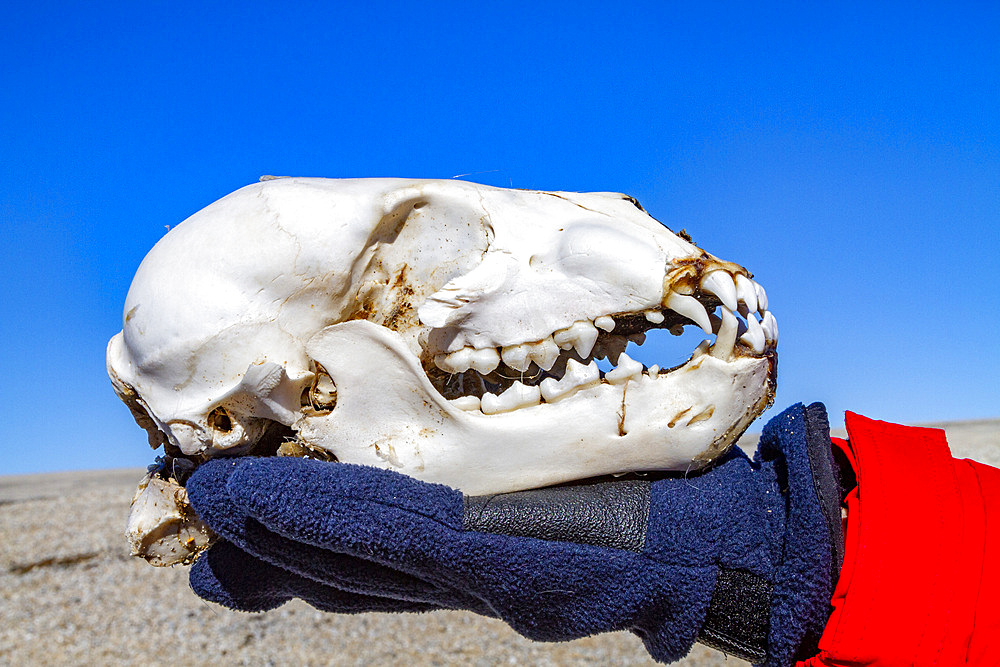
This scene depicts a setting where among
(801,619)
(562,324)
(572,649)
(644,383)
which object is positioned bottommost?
(572,649)

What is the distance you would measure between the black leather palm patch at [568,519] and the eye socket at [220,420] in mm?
622

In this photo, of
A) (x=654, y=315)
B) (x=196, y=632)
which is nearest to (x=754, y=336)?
(x=654, y=315)

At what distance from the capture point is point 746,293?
1596 millimetres

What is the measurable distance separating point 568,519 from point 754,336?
561 mm

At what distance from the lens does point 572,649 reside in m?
5.98

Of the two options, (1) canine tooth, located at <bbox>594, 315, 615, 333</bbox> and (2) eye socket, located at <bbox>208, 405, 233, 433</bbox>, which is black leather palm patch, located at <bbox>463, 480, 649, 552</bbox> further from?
(2) eye socket, located at <bbox>208, 405, 233, 433</bbox>

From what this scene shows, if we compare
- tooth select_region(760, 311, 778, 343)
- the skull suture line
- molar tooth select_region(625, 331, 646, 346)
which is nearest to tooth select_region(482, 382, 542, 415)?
the skull suture line

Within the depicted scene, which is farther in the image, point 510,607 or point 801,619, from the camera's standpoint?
point 510,607

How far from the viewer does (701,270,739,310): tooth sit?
1572mm

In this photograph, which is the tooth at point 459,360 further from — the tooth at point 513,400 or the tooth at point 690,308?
the tooth at point 690,308

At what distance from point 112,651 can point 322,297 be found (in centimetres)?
574

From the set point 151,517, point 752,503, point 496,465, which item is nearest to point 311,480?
point 496,465

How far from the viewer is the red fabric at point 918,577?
4.30ft

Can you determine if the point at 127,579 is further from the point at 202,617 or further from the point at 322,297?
the point at 322,297
